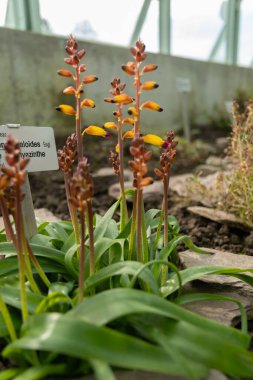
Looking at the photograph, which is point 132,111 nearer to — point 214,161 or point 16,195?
point 16,195

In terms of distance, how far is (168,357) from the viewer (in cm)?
100

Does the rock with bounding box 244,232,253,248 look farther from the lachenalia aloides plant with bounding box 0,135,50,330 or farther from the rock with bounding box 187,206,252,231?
the lachenalia aloides plant with bounding box 0,135,50,330

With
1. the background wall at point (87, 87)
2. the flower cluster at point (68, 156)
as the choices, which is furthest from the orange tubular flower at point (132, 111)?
the background wall at point (87, 87)

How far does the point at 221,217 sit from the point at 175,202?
2.39 feet

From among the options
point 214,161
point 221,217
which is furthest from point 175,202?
point 214,161

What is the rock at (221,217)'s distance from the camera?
8.59ft

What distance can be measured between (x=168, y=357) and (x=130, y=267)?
347 mm

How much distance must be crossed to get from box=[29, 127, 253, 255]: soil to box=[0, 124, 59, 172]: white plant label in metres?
1.19

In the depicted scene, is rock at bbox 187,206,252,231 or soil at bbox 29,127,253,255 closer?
soil at bbox 29,127,253,255

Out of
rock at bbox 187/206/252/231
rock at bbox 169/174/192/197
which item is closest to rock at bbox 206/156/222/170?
rock at bbox 169/174/192/197

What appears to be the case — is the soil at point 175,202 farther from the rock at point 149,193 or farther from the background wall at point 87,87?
the background wall at point 87,87

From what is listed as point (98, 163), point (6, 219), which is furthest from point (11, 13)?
point (6, 219)

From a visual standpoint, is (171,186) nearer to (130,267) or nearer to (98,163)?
(98,163)

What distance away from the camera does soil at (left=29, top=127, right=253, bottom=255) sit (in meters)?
2.49
